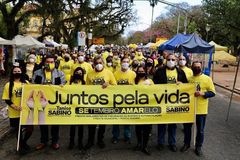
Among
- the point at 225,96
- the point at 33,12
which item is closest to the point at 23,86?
the point at 225,96

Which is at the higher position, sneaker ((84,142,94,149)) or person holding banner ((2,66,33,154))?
person holding banner ((2,66,33,154))

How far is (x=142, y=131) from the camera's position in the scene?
811 centimetres

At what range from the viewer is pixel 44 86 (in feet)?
25.3

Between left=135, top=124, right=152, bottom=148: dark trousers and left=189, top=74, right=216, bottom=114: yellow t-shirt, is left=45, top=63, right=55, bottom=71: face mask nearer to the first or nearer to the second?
left=135, top=124, right=152, bottom=148: dark trousers

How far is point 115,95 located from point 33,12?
722 inches

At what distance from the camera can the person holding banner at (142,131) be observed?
7.84m

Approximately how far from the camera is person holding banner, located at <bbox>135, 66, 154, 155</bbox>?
25.7 ft

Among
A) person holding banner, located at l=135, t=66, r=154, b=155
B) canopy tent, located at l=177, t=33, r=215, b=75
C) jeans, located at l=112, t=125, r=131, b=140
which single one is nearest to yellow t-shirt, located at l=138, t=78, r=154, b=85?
person holding banner, located at l=135, t=66, r=154, b=155

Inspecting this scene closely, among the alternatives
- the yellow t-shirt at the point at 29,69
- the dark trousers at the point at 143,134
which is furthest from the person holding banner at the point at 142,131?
the yellow t-shirt at the point at 29,69

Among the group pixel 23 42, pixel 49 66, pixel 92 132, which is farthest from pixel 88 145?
pixel 23 42

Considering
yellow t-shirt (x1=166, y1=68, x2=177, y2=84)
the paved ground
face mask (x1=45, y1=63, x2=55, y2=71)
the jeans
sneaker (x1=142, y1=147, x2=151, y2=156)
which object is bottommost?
the paved ground

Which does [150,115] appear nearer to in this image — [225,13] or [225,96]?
[225,96]

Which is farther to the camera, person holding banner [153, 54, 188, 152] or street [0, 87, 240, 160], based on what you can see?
person holding banner [153, 54, 188, 152]

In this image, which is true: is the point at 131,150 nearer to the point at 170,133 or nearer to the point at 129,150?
the point at 129,150
